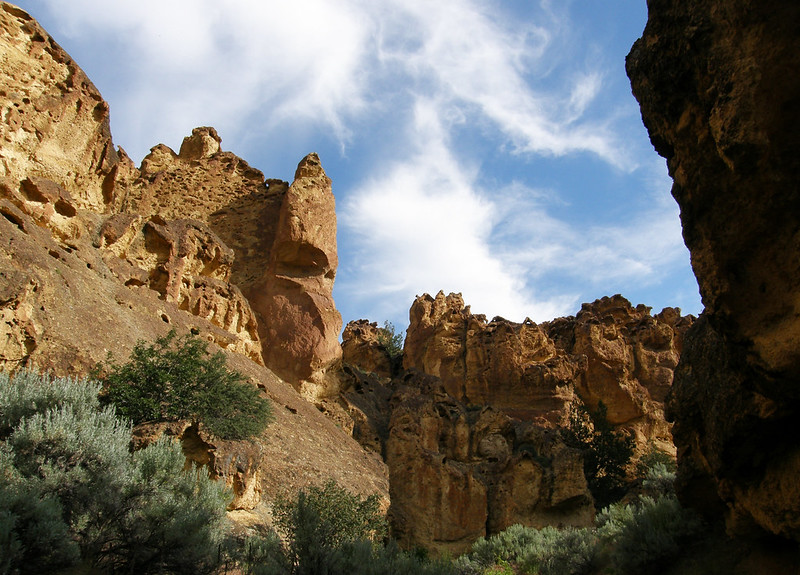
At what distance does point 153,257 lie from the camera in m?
17.3

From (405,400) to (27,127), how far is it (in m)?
13.7

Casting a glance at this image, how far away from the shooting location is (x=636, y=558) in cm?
984

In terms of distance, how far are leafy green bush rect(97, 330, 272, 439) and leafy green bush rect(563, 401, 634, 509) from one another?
51.3 feet

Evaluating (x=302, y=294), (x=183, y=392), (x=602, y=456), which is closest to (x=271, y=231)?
(x=302, y=294)

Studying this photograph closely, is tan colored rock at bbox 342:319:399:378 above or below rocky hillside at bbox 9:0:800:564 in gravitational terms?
above

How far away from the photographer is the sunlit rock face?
512cm

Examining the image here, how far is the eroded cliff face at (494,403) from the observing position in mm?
18875

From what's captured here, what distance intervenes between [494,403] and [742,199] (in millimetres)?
26712

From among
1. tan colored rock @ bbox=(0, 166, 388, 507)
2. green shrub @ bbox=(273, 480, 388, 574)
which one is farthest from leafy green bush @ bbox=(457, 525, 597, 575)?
tan colored rock @ bbox=(0, 166, 388, 507)

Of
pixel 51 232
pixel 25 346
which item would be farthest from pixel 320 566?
pixel 51 232

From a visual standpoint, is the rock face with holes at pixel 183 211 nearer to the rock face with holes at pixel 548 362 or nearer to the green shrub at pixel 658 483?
the green shrub at pixel 658 483

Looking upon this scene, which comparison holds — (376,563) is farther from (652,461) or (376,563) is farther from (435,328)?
(435,328)

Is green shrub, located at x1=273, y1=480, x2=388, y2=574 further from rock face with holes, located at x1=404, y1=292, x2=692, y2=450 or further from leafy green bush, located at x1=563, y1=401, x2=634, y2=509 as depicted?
rock face with holes, located at x1=404, y1=292, x2=692, y2=450

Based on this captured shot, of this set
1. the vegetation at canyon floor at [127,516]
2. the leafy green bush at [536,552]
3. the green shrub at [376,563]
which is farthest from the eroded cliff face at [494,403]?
the vegetation at canyon floor at [127,516]
